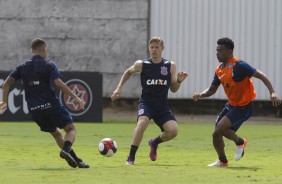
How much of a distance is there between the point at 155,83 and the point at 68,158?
2205mm

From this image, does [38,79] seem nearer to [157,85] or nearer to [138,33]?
[157,85]

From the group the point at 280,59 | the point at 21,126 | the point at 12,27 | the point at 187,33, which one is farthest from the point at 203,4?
the point at 21,126

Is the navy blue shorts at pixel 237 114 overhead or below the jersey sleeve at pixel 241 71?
below

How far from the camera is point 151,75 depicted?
15195 millimetres

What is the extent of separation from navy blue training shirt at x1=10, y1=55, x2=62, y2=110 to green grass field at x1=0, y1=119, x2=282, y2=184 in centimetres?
96

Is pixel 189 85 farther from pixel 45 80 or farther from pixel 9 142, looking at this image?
pixel 45 80

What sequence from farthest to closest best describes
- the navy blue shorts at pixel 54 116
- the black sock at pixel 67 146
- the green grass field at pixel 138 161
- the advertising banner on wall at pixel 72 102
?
the advertising banner on wall at pixel 72 102
the navy blue shorts at pixel 54 116
the black sock at pixel 67 146
the green grass field at pixel 138 161

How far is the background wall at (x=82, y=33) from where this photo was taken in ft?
110

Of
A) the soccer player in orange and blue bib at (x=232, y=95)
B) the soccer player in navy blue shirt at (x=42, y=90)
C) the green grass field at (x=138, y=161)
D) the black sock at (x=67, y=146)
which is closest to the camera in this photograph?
the green grass field at (x=138, y=161)

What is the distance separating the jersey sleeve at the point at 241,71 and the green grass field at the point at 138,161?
1.36 meters

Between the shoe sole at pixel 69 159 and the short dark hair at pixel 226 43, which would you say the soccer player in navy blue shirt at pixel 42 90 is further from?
the short dark hair at pixel 226 43

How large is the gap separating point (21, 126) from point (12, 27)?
29.8 ft

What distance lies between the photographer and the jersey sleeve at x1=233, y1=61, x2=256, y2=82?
1458 cm

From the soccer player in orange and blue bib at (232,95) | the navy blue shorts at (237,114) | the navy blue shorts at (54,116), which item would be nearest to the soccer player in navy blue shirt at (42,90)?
the navy blue shorts at (54,116)
